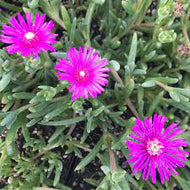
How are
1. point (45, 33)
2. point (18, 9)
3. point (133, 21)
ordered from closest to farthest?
point (45, 33) < point (133, 21) < point (18, 9)

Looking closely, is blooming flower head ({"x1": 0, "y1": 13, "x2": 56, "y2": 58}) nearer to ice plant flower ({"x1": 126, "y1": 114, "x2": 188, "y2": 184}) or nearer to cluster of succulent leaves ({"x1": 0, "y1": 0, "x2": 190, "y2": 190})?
cluster of succulent leaves ({"x1": 0, "y1": 0, "x2": 190, "y2": 190})

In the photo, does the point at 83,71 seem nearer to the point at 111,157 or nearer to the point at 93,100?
the point at 93,100

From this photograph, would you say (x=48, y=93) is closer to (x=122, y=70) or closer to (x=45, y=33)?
(x=45, y=33)

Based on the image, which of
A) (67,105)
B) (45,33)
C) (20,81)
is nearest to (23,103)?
(20,81)

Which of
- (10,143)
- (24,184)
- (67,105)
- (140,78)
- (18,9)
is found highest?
(18,9)

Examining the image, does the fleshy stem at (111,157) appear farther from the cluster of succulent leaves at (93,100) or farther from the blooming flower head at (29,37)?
the blooming flower head at (29,37)

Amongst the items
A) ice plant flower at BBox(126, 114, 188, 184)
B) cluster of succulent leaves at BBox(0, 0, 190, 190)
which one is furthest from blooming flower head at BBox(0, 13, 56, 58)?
ice plant flower at BBox(126, 114, 188, 184)

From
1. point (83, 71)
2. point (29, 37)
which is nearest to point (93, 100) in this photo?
point (83, 71)
